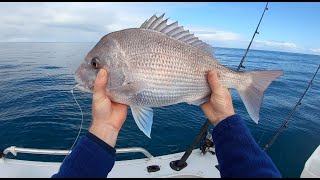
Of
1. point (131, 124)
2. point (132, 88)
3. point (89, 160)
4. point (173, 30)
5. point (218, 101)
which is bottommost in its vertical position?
point (131, 124)

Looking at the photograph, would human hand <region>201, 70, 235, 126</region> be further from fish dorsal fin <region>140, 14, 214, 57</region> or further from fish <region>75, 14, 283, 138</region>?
fish dorsal fin <region>140, 14, 214, 57</region>

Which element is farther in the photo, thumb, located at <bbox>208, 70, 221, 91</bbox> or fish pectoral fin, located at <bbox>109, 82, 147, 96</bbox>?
thumb, located at <bbox>208, 70, 221, 91</bbox>

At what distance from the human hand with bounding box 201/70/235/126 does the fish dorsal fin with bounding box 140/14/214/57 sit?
31 centimetres

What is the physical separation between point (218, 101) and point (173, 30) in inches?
31.9

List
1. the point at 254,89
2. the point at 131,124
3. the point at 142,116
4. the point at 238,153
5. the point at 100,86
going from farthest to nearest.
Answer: the point at 131,124
the point at 254,89
the point at 142,116
the point at 100,86
the point at 238,153

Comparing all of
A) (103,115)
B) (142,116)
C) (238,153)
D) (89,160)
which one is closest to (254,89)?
(238,153)

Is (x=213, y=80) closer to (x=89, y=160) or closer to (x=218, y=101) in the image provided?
(x=218, y=101)

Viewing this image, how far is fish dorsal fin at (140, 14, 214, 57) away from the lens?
7.66 feet

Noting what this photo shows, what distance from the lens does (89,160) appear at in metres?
1.93

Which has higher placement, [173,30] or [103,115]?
[173,30]

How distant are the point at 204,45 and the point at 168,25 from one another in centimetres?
44

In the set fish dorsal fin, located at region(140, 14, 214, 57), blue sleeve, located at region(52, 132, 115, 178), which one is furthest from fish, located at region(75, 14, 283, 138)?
blue sleeve, located at region(52, 132, 115, 178)

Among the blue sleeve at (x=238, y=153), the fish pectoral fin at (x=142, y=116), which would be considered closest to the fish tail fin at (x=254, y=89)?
the blue sleeve at (x=238, y=153)

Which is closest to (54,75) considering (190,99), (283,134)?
(283,134)
